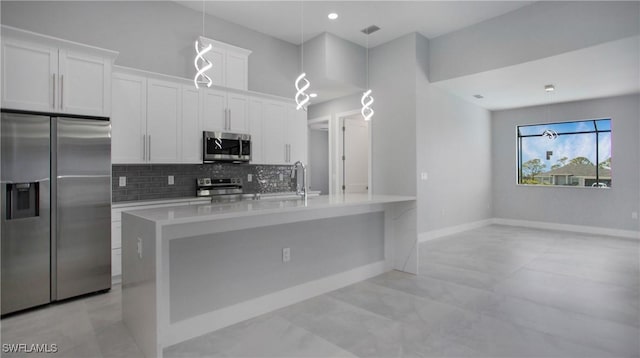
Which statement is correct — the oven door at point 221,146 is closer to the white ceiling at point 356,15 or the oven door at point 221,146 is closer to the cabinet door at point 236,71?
the cabinet door at point 236,71

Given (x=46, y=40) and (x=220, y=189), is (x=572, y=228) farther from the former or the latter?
(x=46, y=40)

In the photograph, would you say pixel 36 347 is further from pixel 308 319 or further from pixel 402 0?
pixel 402 0

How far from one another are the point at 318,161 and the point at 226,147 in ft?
14.7

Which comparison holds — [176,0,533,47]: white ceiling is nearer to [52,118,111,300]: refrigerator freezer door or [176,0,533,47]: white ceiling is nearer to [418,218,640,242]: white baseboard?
[52,118,111,300]: refrigerator freezer door

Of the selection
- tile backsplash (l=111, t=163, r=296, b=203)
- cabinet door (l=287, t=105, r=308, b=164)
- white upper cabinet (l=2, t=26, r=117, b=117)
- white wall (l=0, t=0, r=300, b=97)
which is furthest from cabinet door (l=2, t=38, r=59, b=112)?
cabinet door (l=287, t=105, r=308, b=164)

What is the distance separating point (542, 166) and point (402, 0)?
5.51 metres

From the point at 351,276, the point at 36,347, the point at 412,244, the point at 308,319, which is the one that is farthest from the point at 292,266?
the point at 36,347

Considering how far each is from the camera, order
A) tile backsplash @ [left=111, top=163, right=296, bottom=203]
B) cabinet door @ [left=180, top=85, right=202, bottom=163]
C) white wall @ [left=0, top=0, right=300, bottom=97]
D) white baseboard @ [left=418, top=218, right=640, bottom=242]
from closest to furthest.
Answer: white wall @ [left=0, top=0, right=300, bottom=97], tile backsplash @ [left=111, top=163, right=296, bottom=203], cabinet door @ [left=180, top=85, right=202, bottom=163], white baseboard @ [left=418, top=218, right=640, bottom=242]

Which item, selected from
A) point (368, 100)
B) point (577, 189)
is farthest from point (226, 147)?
point (577, 189)

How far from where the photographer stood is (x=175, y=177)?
4.51 m

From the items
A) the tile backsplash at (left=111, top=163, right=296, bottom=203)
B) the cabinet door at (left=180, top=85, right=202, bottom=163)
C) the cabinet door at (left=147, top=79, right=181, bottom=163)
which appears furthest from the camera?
the cabinet door at (left=180, top=85, right=202, bottom=163)

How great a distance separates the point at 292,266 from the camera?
308 centimetres

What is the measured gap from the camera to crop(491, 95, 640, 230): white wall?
20.6ft

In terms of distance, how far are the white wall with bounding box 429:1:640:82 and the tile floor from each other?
2928mm
